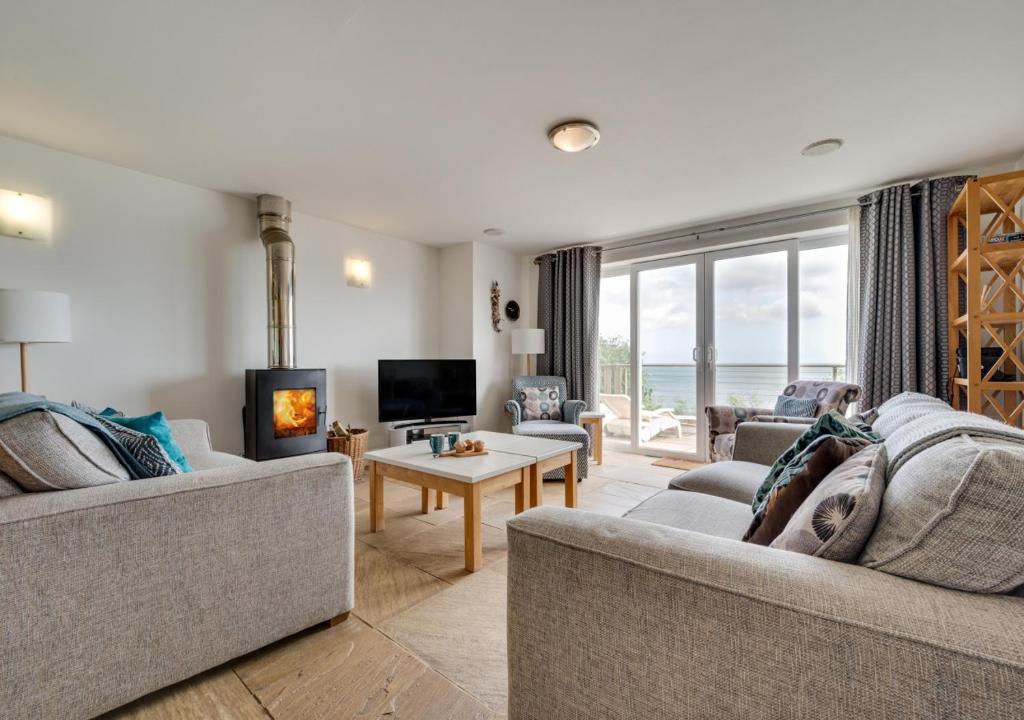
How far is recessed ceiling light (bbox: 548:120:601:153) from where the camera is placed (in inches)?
90.4

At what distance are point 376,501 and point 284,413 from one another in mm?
1280

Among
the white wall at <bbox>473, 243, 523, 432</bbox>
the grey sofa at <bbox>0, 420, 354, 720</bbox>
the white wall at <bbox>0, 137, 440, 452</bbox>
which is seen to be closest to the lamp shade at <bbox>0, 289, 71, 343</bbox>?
the white wall at <bbox>0, 137, 440, 452</bbox>

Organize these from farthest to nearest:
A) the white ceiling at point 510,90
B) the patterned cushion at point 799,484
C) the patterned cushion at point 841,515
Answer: the white ceiling at point 510,90 → the patterned cushion at point 799,484 → the patterned cushion at point 841,515

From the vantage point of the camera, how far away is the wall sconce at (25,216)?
96.0 inches

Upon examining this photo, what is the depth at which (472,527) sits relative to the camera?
Answer: 2.06 metres

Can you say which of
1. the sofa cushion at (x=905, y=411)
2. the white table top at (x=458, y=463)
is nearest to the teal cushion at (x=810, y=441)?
the sofa cushion at (x=905, y=411)

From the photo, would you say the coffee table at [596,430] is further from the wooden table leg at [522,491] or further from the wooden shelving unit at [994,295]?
the wooden shelving unit at [994,295]

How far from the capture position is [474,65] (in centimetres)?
186

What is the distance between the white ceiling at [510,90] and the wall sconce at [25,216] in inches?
13.3

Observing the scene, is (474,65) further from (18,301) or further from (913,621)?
(18,301)

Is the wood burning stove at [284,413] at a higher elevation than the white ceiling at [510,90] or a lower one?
lower

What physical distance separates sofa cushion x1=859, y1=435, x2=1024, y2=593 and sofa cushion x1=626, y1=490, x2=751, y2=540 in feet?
2.30

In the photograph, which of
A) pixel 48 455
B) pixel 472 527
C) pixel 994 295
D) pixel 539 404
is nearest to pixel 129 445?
pixel 48 455

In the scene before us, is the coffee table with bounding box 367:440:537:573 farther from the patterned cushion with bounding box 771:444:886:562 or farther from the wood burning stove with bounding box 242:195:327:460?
the patterned cushion with bounding box 771:444:886:562
